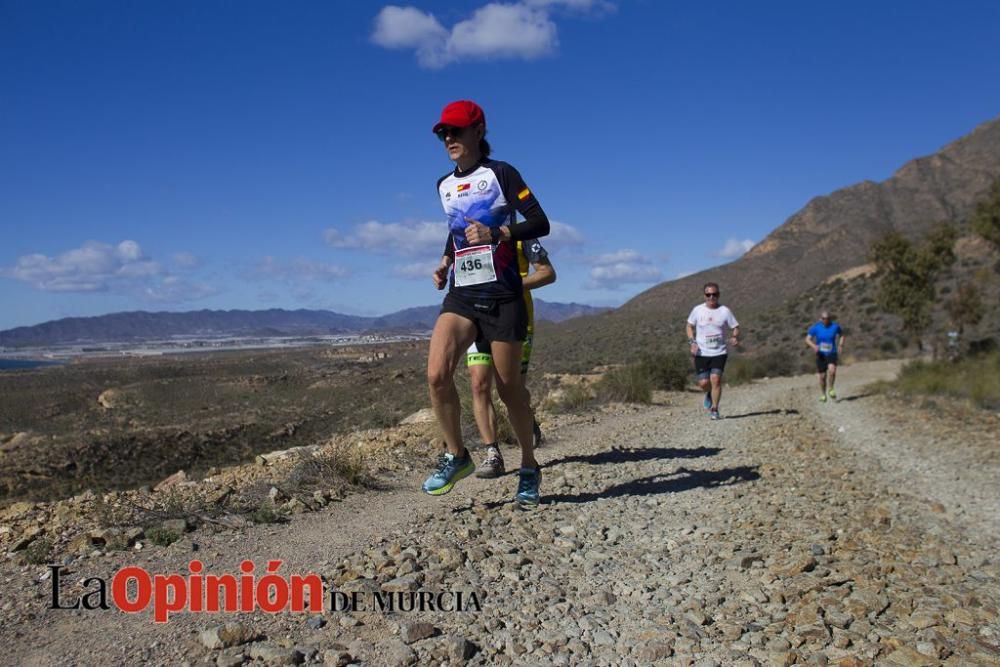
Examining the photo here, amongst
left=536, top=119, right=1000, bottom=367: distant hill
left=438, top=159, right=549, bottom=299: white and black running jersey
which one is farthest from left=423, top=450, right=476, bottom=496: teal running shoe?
left=536, top=119, right=1000, bottom=367: distant hill

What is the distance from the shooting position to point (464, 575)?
10.8 ft

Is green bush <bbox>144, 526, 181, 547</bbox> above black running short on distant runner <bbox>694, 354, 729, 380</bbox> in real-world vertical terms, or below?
below

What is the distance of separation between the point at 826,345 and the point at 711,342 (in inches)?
159

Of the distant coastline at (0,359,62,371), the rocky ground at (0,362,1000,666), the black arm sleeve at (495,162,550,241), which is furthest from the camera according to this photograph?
the distant coastline at (0,359,62,371)

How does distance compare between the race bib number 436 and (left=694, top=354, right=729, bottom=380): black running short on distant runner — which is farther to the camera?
(left=694, top=354, right=729, bottom=380): black running short on distant runner

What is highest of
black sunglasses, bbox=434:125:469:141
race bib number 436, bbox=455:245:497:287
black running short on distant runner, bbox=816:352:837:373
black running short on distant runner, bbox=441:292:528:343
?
black sunglasses, bbox=434:125:469:141

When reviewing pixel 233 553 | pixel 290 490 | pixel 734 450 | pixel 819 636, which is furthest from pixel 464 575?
pixel 734 450

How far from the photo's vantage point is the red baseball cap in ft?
13.8

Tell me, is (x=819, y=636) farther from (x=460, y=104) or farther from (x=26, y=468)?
(x=26, y=468)

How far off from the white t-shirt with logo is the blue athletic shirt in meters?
3.66

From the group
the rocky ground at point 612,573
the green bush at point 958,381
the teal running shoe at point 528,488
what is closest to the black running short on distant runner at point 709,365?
the rocky ground at point 612,573

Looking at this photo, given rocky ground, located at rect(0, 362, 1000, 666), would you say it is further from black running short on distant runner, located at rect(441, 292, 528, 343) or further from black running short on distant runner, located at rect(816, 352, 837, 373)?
black running short on distant runner, located at rect(816, 352, 837, 373)

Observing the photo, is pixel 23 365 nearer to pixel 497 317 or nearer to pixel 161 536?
pixel 161 536

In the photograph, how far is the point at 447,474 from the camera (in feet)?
14.5
